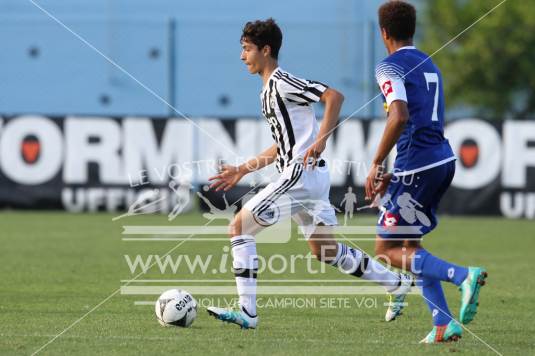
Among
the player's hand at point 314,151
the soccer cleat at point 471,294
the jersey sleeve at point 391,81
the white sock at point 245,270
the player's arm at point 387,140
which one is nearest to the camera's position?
the soccer cleat at point 471,294

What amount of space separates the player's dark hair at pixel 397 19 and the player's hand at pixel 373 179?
96cm

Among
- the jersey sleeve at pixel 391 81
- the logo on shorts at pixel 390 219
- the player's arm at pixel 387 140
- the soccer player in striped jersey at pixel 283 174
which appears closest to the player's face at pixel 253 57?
the soccer player in striped jersey at pixel 283 174

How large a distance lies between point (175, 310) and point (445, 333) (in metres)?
1.98

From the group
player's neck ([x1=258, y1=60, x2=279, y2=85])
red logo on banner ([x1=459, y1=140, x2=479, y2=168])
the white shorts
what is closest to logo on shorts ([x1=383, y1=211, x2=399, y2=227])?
the white shorts

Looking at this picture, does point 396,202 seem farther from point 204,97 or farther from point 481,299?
point 204,97

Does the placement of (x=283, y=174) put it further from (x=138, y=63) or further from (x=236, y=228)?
(x=138, y=63)

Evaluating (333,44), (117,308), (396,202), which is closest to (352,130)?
(333,44)

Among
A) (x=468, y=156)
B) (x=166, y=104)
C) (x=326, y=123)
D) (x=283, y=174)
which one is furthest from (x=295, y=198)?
(x=166, y=104)

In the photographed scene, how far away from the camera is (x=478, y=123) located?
21.1 metres

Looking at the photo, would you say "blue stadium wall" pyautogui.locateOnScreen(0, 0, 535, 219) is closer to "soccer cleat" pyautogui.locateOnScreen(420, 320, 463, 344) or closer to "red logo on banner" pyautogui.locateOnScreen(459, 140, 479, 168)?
"red logo on banner" pyautogui.locateOnScreen(459, 140, 479, 168)

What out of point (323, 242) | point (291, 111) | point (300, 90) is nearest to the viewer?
point (300, 90)

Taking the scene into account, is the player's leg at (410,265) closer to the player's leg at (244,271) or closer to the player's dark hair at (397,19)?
the player's leg at (244,271)

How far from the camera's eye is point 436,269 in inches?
283

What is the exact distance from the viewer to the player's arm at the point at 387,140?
23.0 ft
